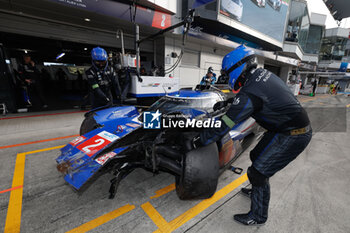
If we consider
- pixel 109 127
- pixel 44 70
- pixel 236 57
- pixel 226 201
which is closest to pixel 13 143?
pixel 109 127

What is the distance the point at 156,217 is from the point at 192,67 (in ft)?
34.4

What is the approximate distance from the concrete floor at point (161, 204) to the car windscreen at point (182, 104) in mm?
1124

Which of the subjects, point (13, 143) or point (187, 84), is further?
point (187, 84)

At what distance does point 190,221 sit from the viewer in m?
1.72

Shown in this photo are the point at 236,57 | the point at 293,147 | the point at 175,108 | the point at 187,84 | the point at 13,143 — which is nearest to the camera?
the point at 293,147

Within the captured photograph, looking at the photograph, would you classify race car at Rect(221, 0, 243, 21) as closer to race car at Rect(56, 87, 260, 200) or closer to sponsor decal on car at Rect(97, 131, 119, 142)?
race car at Rect(56, 87, 260, 200)

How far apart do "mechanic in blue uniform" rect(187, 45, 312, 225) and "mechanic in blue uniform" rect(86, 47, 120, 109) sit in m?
3.16

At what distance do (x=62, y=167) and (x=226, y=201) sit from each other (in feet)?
6.70

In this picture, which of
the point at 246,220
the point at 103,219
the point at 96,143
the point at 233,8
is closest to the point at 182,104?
the point at 96,143

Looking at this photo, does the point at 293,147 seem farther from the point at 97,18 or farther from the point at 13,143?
the point at 97,18

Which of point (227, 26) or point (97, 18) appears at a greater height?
point (227, 26)

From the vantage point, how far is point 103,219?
1709 mm

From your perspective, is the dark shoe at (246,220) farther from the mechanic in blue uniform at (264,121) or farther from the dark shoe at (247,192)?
the dark shoe at (247,192)

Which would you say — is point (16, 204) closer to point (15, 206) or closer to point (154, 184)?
point (15, 206)
